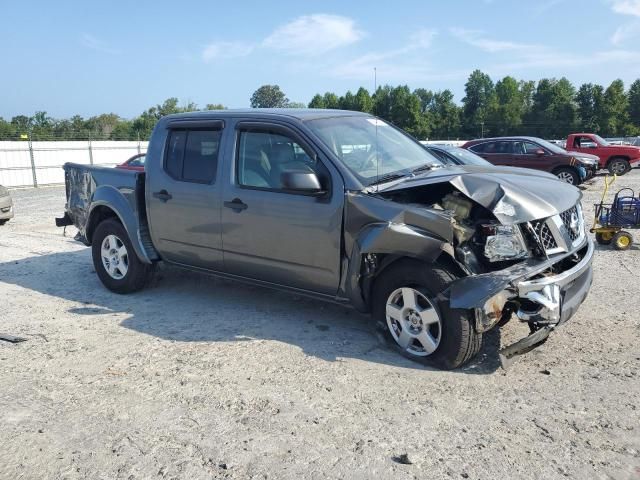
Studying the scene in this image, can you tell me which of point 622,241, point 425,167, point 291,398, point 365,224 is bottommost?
point 291,398

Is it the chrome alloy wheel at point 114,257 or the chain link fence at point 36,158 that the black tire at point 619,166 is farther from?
the chain link fence at point 36,158

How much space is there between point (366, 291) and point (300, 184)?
3.23 ft

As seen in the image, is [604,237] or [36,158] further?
[36,158]

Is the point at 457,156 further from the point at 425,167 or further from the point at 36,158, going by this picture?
the point at 36,158

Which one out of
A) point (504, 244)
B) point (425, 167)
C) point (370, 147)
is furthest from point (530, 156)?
point (504, 244)

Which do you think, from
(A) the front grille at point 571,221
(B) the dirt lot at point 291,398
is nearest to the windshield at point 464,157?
(B) the dirt lot at point 291,398

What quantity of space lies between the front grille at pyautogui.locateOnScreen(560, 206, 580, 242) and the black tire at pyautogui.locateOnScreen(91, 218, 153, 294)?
4234 millimetres

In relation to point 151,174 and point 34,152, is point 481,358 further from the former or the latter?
point 34,152

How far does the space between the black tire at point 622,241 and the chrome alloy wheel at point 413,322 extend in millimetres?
5375

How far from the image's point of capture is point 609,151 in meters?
21.7

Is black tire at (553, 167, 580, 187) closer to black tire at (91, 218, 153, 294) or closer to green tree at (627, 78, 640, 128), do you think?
black tire at (91, 218, 153, 294)

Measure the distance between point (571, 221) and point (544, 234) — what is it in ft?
1.59

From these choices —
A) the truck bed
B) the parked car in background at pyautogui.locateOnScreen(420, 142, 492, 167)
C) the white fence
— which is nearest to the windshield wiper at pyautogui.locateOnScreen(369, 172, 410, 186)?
the truck bed

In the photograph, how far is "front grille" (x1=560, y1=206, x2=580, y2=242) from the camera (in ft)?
13.9
